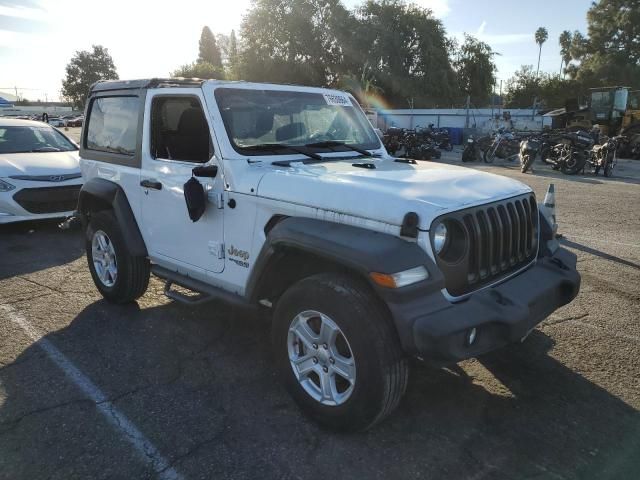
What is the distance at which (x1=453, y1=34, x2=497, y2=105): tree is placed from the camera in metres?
48.3

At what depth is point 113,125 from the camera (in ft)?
15.0

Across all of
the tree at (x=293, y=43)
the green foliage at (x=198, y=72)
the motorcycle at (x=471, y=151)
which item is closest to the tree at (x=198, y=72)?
the green foliage at (x=198, y=72)

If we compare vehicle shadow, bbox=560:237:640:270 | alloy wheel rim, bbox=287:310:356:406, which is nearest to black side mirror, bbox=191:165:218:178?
alloy wheel rim, bbox=287:310:356:406

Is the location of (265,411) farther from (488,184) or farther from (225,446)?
(488,184)

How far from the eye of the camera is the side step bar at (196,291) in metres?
3.39

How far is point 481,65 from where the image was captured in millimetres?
48344

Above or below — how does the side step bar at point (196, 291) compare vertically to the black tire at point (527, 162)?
below

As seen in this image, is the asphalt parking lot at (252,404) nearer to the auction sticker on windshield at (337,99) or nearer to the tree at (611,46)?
the auction sticker on windshield at (337,99)

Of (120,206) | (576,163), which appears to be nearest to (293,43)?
(576,163)

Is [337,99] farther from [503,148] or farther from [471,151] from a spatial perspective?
[503,148]

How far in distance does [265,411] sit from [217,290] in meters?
0.95

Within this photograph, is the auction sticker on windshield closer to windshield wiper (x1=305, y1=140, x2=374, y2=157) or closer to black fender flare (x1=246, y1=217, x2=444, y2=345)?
windshield wiper (x1=305, y1=140, x2=374, y2=157)

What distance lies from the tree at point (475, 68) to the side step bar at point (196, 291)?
159 feet

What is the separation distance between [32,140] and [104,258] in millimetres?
4962
